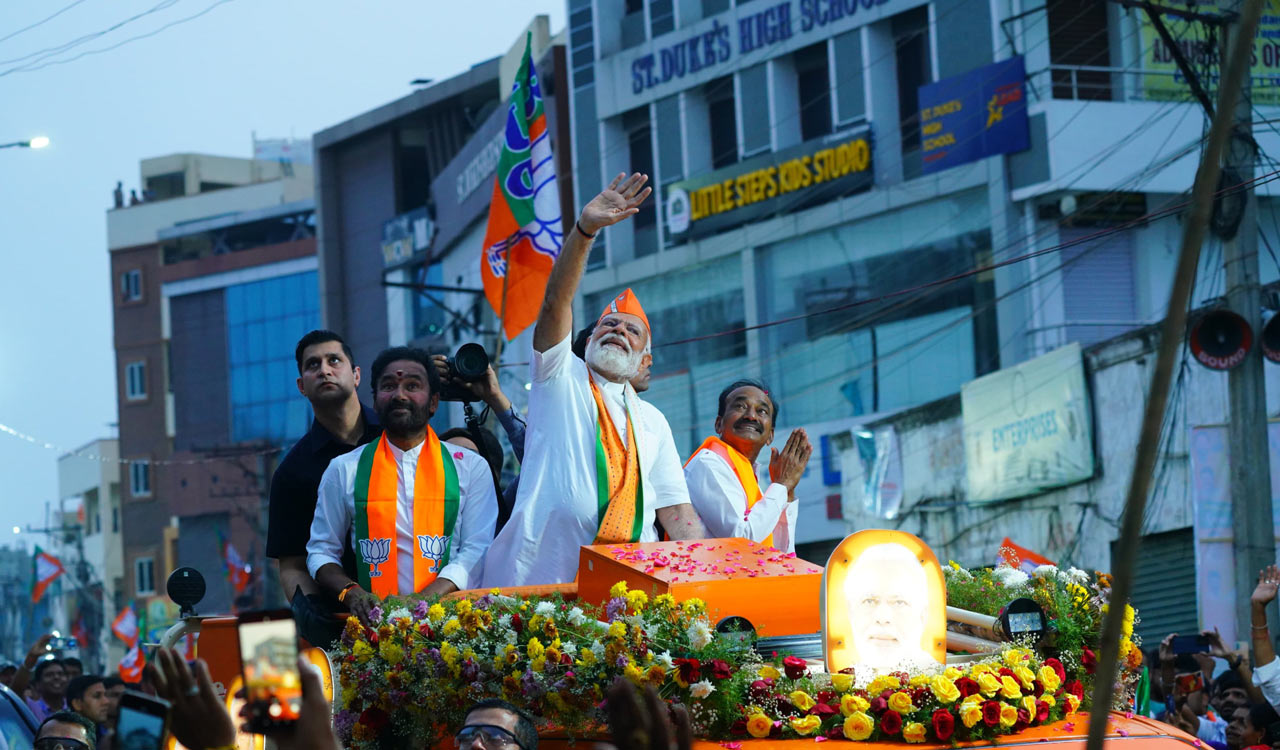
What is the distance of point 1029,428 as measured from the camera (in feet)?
76.0

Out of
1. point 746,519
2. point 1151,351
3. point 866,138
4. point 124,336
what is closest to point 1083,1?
point 866,138

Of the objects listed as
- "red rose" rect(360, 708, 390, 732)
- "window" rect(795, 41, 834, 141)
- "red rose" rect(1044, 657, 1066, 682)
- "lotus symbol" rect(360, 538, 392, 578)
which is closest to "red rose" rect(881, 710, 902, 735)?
"red rose" rect(1044, 657, 1066, 682)

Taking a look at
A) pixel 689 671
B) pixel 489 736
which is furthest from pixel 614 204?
pixel 489 736

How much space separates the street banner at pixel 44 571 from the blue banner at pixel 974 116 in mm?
23203

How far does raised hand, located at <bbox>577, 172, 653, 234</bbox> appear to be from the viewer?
19.2 ft

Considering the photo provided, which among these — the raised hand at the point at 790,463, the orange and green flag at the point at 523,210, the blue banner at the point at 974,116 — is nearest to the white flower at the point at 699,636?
the raised hand at the point at 790,463

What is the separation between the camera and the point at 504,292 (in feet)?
46.3

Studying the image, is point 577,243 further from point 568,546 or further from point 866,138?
point 866,138

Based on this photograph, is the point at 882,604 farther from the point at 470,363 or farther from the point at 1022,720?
the point at 470,363

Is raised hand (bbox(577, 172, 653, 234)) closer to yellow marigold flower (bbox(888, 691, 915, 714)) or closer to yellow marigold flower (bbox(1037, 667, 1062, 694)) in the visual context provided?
yellow marigold flower (bbox(888, 691, 915, 714))

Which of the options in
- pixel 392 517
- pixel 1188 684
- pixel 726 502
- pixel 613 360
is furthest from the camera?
pixel 1188 684

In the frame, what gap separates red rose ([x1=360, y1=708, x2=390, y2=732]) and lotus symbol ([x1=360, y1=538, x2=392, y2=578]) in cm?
74

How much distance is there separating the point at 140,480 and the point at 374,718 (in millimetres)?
60788

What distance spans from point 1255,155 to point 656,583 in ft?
38.0
